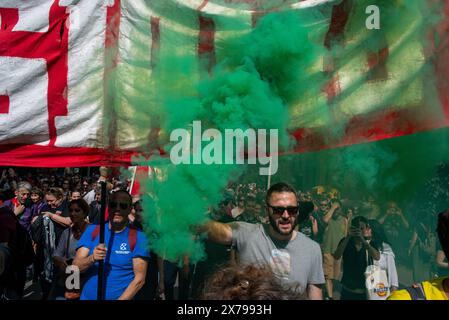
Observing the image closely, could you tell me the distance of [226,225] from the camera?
3850mm

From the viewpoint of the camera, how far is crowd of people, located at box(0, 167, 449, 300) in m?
3.67

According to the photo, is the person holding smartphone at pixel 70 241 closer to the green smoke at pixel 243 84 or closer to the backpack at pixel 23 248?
the backpack at pixel 23 248

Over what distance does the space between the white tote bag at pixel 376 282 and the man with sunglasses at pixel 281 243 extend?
5.31 feet

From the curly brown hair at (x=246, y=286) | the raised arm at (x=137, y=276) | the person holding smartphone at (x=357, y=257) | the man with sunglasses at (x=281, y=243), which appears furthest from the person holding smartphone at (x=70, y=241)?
the curly brown hair at (x=246, y=286)

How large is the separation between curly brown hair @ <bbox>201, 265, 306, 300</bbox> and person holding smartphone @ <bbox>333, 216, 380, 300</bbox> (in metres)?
3.70

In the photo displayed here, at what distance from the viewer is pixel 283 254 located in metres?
3.74

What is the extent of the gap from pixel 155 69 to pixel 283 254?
4.67 ft

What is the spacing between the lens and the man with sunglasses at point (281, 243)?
3.69 meters

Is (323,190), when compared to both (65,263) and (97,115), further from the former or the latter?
(97,115)

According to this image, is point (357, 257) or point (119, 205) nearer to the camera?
point (119, 205)

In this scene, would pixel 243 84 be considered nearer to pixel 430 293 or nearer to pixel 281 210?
pixel 281 210

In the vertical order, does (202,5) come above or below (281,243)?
above

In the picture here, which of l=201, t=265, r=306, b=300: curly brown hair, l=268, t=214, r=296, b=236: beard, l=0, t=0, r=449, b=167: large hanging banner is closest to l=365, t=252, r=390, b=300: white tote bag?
l=268, t=214, r=296, b=236: beard

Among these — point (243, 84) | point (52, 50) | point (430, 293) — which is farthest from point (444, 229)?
point (52, 50)
